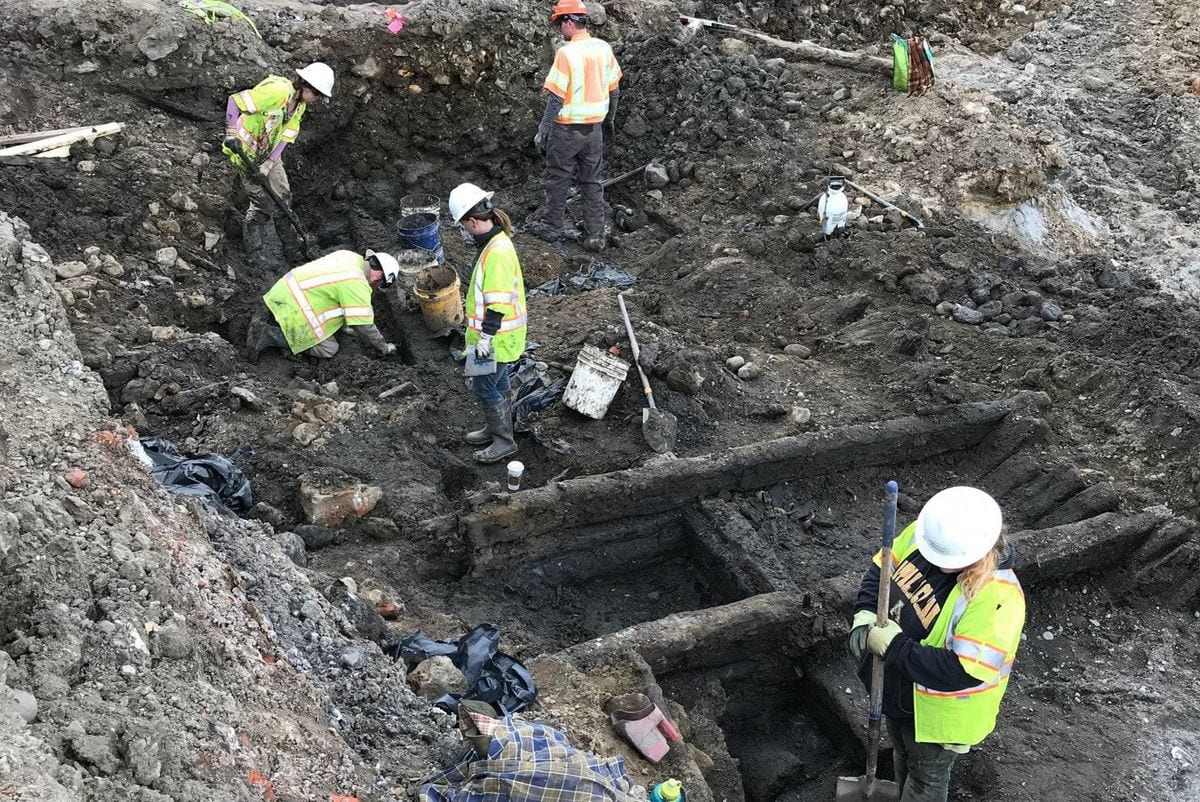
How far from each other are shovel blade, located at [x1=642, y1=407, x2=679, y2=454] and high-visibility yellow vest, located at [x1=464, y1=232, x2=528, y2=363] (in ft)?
3.19

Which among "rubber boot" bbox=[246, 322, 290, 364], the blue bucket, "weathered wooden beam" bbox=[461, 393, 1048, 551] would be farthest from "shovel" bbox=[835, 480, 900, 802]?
the blue bucket

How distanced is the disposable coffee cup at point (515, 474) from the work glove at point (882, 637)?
2.70 m

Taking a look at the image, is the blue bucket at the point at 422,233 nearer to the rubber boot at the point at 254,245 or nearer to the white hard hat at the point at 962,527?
the rubber boot at the point at 254,245

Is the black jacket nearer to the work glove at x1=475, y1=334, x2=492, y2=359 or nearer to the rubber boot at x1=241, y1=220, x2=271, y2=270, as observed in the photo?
the work glove at x1=475, y1=334, x2=492, y2=359

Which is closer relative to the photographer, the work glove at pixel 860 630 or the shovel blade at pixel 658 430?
the work glove at pixel 860 630

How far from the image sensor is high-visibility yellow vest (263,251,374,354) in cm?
687

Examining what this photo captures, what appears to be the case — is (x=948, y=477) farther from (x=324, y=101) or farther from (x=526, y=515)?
(x=324, y=101)

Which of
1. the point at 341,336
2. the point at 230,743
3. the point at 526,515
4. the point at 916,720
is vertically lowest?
the point at 341,336

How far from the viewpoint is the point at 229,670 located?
11.4ft

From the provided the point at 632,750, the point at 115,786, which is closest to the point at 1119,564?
the point at 632,750

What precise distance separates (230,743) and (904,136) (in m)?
8.30

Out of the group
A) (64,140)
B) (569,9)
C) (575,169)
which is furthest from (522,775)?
(569,9)

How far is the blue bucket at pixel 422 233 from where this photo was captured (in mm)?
8219

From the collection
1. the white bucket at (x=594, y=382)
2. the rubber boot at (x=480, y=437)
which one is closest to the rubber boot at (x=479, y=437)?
the rubber boot at (x=480, y=437)
